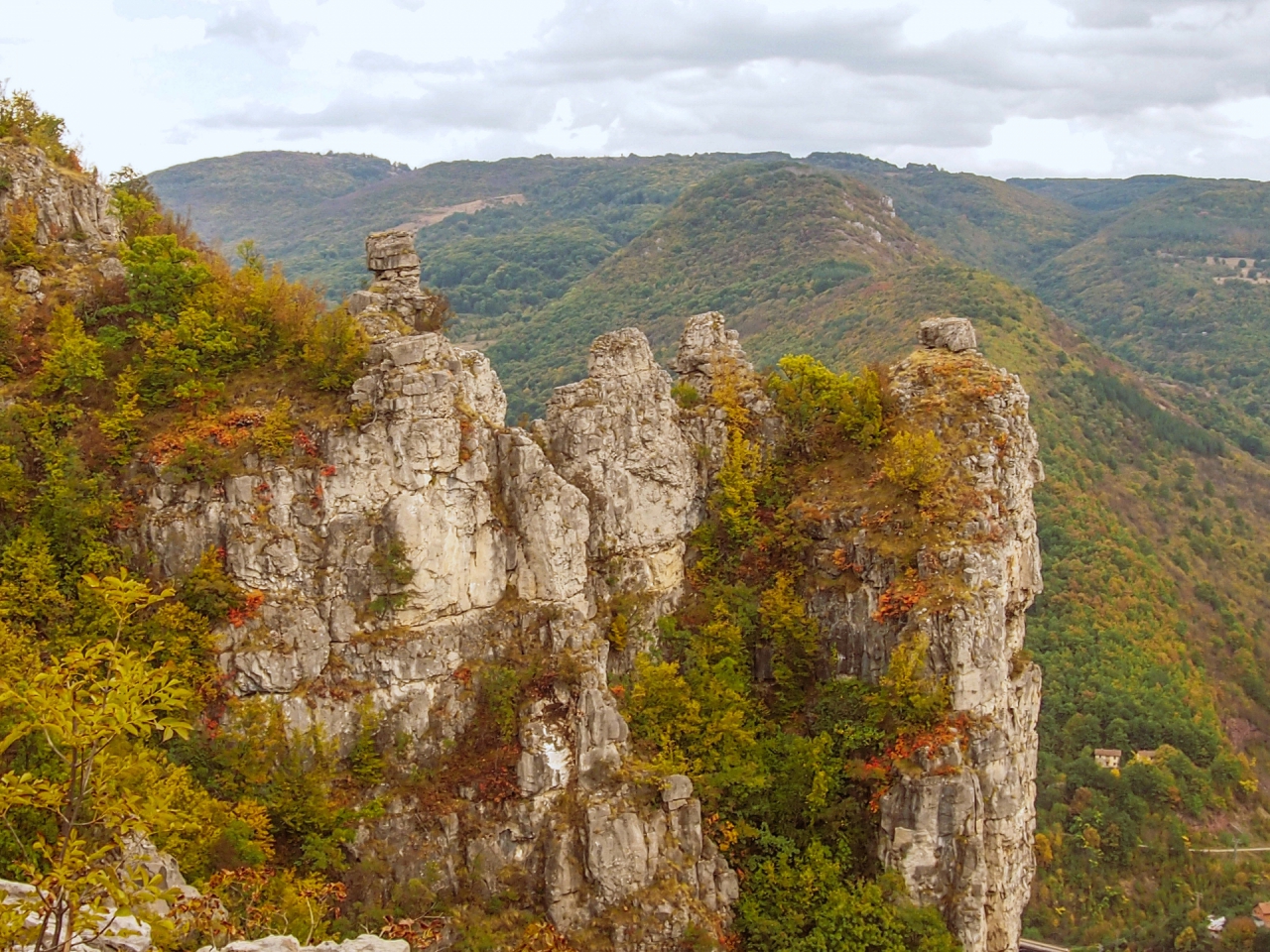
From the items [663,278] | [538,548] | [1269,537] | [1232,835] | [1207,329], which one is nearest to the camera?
[538,548]

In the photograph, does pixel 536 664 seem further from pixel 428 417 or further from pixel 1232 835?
pixel 1232 835

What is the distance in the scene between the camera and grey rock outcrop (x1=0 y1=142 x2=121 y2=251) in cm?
2731

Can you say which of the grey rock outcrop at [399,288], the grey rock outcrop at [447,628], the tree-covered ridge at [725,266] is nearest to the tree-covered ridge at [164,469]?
the grey rock outcrop at [447,628]

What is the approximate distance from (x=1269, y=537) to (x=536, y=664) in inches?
2976

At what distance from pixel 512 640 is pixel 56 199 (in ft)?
54.3

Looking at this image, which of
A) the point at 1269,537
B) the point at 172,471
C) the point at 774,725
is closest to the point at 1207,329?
the point at 1269,537

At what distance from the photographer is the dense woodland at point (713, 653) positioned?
20.6m

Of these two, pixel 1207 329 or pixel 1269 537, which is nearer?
pixel 1269 537

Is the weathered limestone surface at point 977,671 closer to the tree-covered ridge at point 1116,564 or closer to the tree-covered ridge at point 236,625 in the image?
the tree-covered ridge at point 236,625

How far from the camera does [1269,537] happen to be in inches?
3221

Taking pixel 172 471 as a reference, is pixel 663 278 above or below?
above

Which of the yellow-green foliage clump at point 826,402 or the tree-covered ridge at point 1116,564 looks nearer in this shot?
the yellow-green foliage clump at point 826,402

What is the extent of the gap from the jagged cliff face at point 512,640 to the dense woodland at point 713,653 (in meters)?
0.74

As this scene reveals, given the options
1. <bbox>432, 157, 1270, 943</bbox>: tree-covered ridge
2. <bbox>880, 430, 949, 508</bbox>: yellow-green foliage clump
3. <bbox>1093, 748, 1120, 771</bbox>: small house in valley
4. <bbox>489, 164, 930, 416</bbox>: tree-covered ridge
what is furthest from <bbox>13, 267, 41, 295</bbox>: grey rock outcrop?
<bbox>1093, 748, 1120, 771</bbox>: small house in valley
